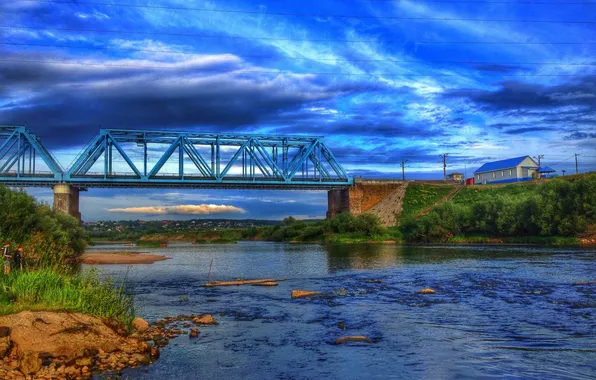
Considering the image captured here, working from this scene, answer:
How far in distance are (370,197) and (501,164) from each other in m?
33.3

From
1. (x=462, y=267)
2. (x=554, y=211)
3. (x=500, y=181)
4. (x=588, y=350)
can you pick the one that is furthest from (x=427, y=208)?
(x=588, y=350)

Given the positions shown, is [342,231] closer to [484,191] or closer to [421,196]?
[421,196]

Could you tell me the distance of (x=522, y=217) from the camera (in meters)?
65.2

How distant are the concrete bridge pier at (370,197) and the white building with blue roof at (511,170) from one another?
72.3ft

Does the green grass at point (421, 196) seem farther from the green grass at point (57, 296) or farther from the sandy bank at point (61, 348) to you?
the sandy bank at point (61, 348)

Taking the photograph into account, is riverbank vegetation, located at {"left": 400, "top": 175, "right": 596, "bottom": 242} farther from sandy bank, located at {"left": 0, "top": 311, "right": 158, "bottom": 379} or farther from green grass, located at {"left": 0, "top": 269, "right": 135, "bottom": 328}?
sandy bank, located at {"left": 0, "top": 311, "right": 158, "bottom": 379}

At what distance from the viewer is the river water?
11766 millimetres

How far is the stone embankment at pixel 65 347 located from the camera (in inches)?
413

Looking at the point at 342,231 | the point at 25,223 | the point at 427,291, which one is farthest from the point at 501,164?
the point at 25,223

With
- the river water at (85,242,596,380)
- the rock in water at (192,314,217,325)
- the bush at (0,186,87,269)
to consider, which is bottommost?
the river water at (85,242,596,380)

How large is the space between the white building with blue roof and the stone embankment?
110 m

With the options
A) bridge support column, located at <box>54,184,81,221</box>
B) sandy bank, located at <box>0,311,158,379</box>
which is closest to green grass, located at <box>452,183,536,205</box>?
bridge support column, located at <box>54,184,81,221</box>

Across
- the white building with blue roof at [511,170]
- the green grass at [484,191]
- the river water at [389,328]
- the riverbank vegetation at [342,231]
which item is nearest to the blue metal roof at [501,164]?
the white building with blue roof at [511,170]

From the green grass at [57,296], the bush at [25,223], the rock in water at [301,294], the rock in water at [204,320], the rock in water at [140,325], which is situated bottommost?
the rock in water at [301,294]
